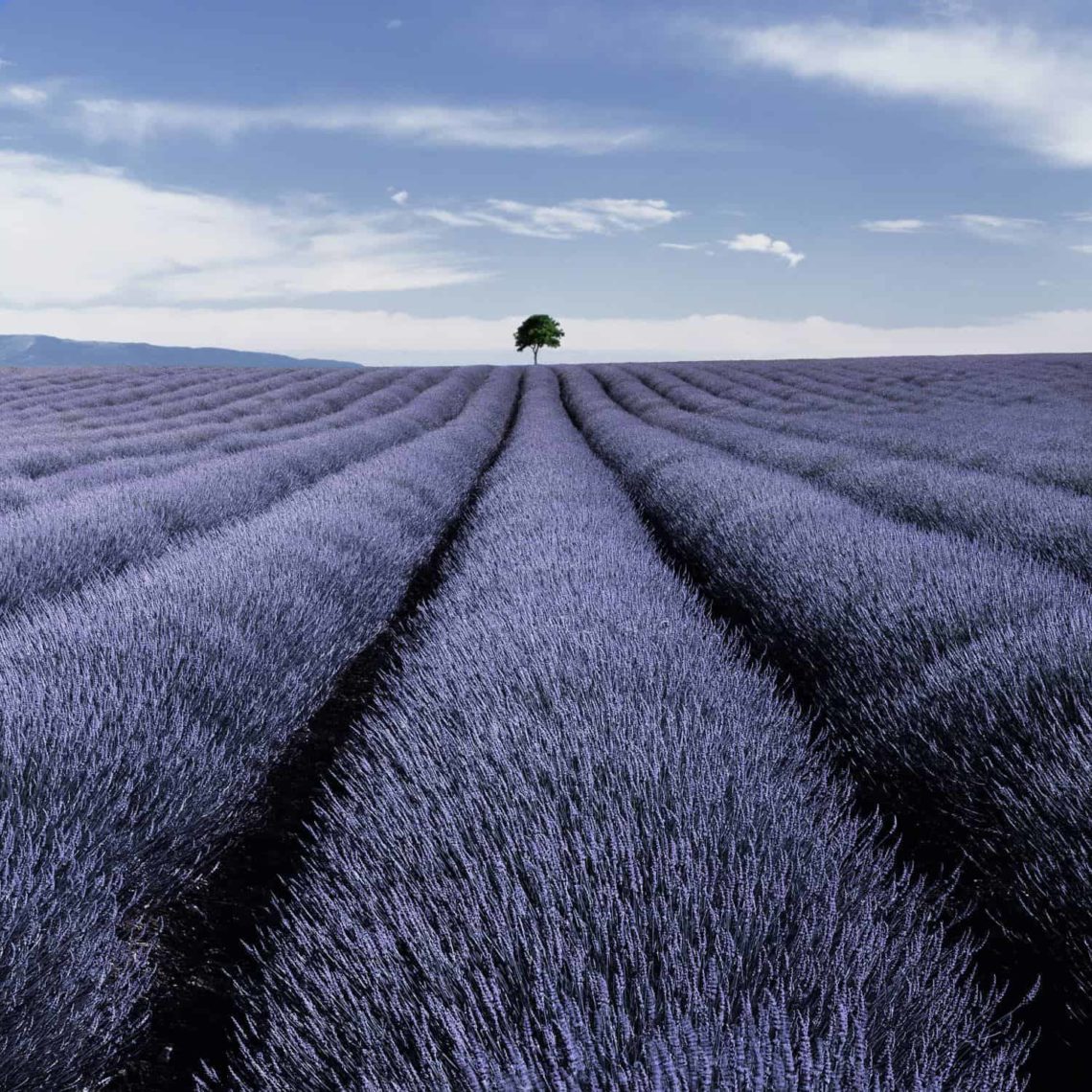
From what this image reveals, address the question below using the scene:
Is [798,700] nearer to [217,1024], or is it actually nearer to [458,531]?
[217,1024]

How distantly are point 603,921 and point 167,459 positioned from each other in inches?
293

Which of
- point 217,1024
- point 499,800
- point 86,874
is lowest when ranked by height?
point 217,1024

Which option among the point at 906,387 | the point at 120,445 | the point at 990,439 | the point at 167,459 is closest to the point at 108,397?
the point at 120,445

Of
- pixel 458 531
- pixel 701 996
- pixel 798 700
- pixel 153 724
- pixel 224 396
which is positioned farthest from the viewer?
pixel 224 396

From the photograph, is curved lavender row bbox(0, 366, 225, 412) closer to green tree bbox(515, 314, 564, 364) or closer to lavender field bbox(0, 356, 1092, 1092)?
lavender field bbox(0, 356, 1092, 1092)

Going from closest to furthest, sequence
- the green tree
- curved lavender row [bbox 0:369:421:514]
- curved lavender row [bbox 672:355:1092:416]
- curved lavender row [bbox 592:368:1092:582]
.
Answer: curved lavender row [bbox 592:368:1092:582] < curved lavender row [bbox 0:369:421:514] < curved lavender row [bbox 672:355:1092:416] < the green tree

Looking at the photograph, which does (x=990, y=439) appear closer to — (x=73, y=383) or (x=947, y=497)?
(x=947, y=497)

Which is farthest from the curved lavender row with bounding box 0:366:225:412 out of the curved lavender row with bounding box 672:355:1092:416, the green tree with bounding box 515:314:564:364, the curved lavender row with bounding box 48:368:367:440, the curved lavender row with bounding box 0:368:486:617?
the green tree with bounding box 515:314:564:364

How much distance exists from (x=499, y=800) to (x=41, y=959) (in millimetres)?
832

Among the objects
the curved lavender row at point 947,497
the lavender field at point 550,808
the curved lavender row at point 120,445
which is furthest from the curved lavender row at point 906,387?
the lavender field at point 550,808

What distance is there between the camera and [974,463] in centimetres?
719

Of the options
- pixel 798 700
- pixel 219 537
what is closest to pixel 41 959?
pixel 798 700

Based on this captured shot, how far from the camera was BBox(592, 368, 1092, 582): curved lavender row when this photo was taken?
420 cm

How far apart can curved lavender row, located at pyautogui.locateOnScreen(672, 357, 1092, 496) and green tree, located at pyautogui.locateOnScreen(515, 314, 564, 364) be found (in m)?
36.9
